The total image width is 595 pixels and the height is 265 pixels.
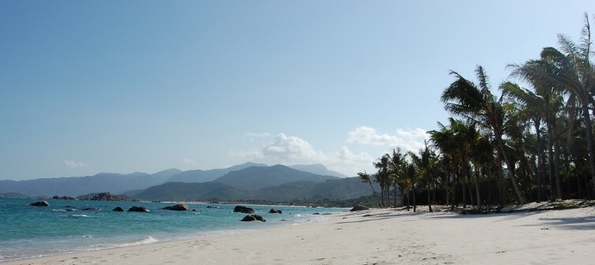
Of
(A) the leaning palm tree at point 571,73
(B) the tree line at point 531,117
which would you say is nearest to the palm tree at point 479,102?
(B) the tree line at point 531,117

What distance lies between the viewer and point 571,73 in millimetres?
24406

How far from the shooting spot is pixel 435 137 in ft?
130

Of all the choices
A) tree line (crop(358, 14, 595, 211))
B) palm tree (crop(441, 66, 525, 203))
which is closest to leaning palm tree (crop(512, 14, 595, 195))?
tree line (crop(358, 14, 595, 211))

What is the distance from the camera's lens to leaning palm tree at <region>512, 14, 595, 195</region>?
2419cm

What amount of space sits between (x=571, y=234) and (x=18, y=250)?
67.6ft

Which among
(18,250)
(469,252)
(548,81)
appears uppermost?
(548,81)

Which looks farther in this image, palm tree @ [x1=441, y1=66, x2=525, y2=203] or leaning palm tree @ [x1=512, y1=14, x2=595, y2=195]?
palm tree @ [x1=441, y1=66, x2=525, y2=203]

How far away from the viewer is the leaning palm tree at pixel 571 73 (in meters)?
24.2

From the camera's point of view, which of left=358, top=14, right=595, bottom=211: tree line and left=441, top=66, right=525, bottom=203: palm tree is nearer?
left=358, top=14, right=595, bottom=211: tree line

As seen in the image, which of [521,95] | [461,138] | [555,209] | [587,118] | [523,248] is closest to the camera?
[523,248]

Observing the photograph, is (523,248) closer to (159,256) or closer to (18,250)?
(159,256)

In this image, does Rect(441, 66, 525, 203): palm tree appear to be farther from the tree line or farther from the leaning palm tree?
the leaning palm tree

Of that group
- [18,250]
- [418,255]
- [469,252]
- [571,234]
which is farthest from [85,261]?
[571,234]

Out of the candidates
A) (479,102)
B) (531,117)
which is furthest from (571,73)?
(531,117)
